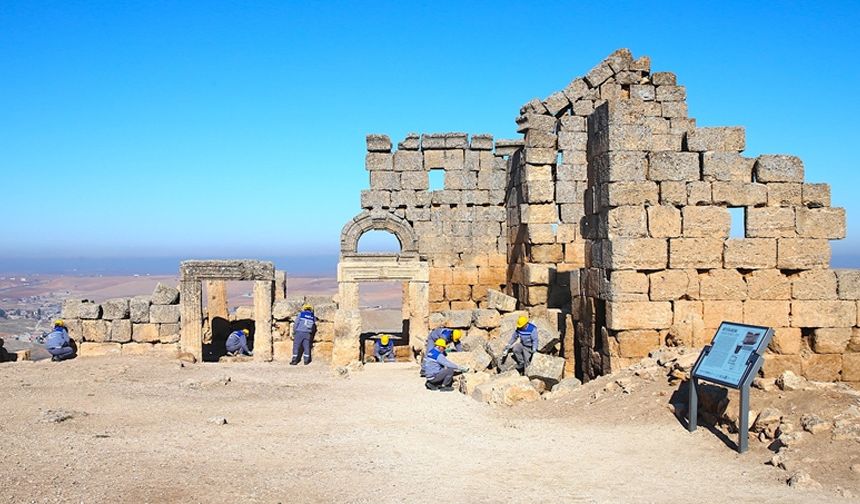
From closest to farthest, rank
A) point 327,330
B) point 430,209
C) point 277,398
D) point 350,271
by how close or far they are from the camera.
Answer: point 277,398
point 327,330
point 350,271
point 430,209

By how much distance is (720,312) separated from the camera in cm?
1105

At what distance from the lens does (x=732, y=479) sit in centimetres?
648

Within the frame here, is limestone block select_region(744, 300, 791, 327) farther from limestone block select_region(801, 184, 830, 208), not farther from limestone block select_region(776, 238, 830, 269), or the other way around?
limestone block select_region(801, 184, 830, 208)

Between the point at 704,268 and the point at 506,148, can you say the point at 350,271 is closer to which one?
the point at 506,148

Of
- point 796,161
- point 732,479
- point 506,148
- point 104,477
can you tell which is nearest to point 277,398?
point 104,477

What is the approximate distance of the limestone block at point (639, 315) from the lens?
10.9 m

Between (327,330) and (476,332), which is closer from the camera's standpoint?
(476,332)

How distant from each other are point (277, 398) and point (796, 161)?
340 inches

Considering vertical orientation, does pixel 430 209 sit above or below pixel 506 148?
below

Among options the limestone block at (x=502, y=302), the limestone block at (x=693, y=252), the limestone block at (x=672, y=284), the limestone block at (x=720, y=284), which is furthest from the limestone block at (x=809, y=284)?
the limestone block at (x=502, y=302)

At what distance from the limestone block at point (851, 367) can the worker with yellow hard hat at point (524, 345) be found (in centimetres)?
470

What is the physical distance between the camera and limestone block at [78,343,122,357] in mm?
16953

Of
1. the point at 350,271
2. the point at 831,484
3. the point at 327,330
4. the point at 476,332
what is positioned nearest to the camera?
the point at 831,484

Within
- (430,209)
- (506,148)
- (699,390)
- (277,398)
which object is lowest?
(277,398)
